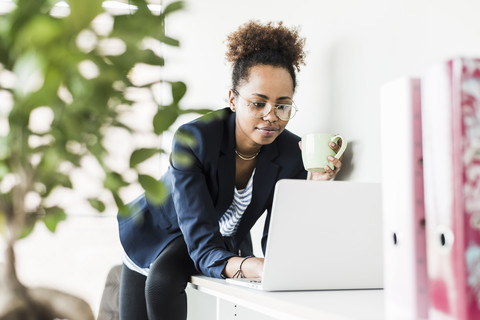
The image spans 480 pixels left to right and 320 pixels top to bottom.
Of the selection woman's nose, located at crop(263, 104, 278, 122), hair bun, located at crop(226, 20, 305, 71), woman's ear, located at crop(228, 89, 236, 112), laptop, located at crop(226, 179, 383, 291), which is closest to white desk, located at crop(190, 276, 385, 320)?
laptop, located at crop(226, 179, 383, 291)

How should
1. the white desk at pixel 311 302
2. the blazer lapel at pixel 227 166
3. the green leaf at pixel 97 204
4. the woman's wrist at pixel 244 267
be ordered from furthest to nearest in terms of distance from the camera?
the blazer lapel at pixel 227 166 < the woman's wrist at pixel 244 267 < the white desk at pixel 311 302 < the green leaf at pixel 97 204

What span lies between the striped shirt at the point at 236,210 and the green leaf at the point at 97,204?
121cm

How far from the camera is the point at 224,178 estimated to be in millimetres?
1554

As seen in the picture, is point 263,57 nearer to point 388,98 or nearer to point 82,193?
point 388,98

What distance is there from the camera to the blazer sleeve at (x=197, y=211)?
131 centimetres

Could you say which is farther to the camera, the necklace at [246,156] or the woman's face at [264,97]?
the necklace at [246,156]

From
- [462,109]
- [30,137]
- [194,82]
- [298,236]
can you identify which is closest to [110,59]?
[30,137]

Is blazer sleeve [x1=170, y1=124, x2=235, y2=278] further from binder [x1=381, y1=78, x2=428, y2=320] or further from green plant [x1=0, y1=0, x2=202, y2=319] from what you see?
green plant [x1=0, y1=0, x2=202, y2=319]

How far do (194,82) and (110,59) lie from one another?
2.60 m

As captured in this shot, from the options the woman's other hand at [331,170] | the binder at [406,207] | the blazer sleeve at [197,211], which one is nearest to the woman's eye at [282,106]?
the woman's other hand at [331,170]

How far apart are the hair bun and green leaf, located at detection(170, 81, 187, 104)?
1277 millimetres

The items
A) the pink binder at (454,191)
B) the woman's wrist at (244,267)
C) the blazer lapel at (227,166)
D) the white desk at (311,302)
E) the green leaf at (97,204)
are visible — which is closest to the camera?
the green leaf at (97,204)

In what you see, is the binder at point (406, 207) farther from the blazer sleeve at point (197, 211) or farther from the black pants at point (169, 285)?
the black pants at point (169, 285)

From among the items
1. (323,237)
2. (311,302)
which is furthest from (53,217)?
(323,237)
